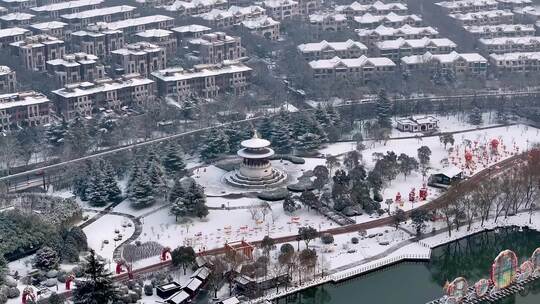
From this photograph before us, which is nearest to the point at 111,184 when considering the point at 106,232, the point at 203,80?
the point at 106,232

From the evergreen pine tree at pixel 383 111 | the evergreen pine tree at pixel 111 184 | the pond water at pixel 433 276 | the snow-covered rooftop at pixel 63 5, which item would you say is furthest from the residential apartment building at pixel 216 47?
the pond water at pixel 433 276

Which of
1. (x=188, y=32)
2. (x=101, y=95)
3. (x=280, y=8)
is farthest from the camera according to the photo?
(x=280, y=8)

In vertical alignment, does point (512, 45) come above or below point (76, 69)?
above

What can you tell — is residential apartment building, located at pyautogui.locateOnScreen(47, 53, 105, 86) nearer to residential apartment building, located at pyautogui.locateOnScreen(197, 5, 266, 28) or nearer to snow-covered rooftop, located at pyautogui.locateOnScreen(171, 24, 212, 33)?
snow-covered rooftop, located at pyautogui.locateOnScreen(171, 24, 212, 33)

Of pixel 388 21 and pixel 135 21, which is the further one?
pixel 388 21

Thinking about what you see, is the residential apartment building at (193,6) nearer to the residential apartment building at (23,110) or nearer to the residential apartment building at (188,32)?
the residential apartment building at (188,32)

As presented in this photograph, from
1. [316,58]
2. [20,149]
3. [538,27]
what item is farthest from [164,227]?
[538,27]

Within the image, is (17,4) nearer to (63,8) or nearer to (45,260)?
(63,8)
